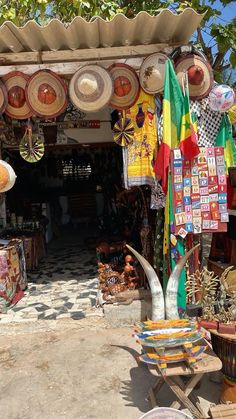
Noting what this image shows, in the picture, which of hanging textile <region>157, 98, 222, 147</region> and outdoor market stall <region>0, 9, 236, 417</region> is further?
hanging textile <region>157, 98, 222, 147</region>

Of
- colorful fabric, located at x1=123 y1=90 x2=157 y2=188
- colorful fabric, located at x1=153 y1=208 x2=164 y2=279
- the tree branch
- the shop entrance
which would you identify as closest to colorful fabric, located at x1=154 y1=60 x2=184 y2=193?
colorful fabric, located at x1=123 y1=90 x2=157 y2=188

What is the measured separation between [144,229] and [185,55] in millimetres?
2367

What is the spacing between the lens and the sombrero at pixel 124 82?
176 inches

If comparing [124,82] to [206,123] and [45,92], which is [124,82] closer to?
[45,92]

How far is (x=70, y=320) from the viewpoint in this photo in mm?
4836

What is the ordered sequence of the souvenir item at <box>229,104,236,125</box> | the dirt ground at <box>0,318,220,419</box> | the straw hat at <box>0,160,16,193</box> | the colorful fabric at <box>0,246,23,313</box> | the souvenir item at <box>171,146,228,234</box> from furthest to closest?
the colorful fabric at <box>0,246,23,313</box> → the souvenir item at <box>229,104,236,125</box> → the straw hat at <box>0,160,16,193</box> → the souvenir item at <box>171,146,228,234</box> → the dirt ground at <box>0,318,220,419</box>

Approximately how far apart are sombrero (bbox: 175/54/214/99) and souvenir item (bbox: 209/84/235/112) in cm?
8

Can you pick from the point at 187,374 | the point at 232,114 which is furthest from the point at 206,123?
Result: the point at 187,374

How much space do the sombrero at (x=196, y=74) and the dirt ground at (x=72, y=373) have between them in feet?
10.0

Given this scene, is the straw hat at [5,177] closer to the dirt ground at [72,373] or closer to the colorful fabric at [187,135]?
the dirt ground at [72,373]

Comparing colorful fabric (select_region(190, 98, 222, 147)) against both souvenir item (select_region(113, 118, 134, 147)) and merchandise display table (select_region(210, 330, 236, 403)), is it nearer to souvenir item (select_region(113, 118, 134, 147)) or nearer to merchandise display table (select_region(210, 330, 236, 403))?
souvenir item (select_region(113, 118, 134, 147))

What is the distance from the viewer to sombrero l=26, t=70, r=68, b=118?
4551mm

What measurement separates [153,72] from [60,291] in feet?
12.0

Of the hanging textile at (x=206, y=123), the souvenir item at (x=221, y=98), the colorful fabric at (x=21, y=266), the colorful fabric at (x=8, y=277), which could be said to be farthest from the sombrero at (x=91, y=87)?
the colorful fabric at (x=21, y=266)
